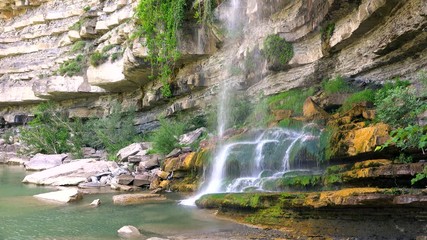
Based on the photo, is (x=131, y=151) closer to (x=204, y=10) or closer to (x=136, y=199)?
(x=204, y=10)

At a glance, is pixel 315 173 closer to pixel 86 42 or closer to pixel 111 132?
pixel 111 132

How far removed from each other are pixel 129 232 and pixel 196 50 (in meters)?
12.0

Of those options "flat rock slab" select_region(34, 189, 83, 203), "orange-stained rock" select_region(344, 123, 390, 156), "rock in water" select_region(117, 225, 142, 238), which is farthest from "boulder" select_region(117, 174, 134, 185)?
"orange-stained rock" select_region(344, 123, 390, 156)

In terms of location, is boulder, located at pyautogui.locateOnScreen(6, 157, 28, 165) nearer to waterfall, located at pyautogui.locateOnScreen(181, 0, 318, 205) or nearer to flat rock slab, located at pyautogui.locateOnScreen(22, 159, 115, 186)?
flat rock slab, located at pyautogui.locateOnScreen(22, 159, 115, 186)

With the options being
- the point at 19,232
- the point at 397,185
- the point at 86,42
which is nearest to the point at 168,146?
the point at 19,232

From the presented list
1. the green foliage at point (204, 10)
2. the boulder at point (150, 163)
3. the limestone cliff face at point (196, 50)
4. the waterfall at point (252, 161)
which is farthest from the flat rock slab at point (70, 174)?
the green foliage at point (204, 10)

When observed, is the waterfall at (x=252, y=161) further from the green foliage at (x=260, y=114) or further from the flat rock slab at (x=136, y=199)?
the green foliage at (x=260, y=114)

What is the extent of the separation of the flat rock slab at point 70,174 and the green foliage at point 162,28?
562 centimetres

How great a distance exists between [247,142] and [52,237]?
19.5 ft

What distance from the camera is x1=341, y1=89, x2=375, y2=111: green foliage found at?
1023 centimetres

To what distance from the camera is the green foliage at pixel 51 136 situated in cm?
2341

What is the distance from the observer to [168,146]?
48.4ft

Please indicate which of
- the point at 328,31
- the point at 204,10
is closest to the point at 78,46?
the point at 204,10

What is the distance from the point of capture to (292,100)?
13023 mm
